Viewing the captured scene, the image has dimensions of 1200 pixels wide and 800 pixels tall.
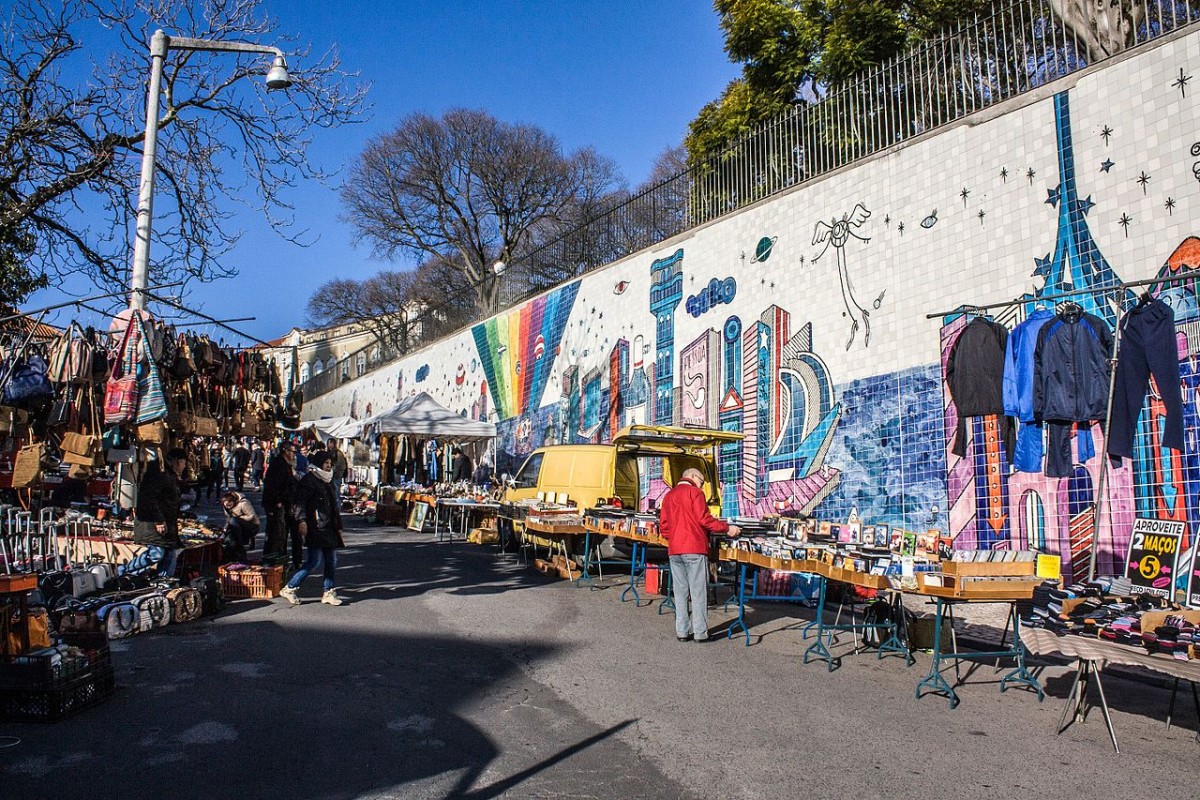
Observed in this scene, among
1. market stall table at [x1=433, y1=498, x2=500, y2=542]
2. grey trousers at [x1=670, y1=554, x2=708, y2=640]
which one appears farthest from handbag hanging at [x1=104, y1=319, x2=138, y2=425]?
market stall table at [x1=433, y1=498, x2=500, y2=542]

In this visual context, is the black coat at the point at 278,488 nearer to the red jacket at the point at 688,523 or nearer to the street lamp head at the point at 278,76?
the street lamp head at the point at 278,76

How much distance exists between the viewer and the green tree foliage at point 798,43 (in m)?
19.2

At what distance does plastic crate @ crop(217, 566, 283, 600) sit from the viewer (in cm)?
1027

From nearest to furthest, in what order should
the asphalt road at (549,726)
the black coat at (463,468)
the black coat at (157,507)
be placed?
the asphalt road at (549,726), the black coat at (157,507), the black coat at (463,468)

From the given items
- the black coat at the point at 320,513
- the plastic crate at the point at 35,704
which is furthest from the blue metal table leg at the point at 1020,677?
the black coat at the point at 320,513

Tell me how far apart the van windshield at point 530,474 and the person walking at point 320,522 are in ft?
16.1

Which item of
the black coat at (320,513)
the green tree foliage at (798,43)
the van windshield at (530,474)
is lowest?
the black coat at (320,513)

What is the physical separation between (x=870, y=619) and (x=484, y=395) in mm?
17646

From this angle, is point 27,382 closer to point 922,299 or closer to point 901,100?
point 922,299

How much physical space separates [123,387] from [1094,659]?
29.6 ft

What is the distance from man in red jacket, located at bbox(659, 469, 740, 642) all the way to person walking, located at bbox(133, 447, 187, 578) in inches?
229

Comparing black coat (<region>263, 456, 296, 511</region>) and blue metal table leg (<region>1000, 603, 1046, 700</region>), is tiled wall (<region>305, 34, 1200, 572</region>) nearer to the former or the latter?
blue metal table leg (<region>1000, 603, 1046, 700</region>)

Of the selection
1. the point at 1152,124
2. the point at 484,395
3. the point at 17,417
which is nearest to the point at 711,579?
the point at 1152,124

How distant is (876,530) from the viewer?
8625mm
